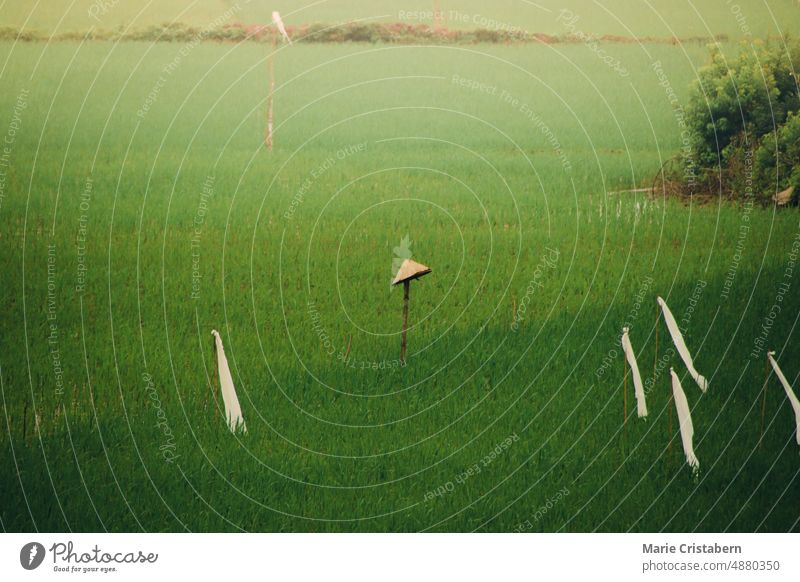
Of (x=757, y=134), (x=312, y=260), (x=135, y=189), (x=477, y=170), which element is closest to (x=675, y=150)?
(x=757, y=134)

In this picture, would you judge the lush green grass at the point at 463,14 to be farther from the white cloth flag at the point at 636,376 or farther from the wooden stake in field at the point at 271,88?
the white cloth flag at the point at 636,376

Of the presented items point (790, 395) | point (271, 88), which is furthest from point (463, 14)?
point (790, 395)

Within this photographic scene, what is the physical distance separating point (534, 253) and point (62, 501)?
10.5 feet

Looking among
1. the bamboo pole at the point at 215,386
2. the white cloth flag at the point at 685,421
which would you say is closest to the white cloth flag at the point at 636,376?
Result: the white cloth flag at the point at 685,421

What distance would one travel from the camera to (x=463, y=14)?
26.3ft

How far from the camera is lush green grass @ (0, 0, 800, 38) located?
7762mm

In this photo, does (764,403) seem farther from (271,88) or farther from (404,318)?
(271,88)

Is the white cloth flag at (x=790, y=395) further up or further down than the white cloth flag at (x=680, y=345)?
further down

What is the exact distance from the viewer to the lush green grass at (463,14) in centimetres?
776

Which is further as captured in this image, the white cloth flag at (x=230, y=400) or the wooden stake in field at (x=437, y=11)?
the wooden stake in field at (x=437, y=11)

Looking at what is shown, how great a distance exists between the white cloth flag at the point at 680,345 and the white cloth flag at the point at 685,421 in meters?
0.30

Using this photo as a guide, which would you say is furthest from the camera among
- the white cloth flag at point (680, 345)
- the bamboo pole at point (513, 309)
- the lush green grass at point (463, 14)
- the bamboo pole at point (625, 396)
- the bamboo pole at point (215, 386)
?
the lush green grass at point (463, 14)

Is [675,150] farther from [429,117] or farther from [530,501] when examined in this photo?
[530,501]

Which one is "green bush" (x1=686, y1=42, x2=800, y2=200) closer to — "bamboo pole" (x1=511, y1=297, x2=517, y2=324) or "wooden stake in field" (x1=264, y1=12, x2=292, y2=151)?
"bamboo pole" (x1=511, y1=297, x2=517, y2=324)
